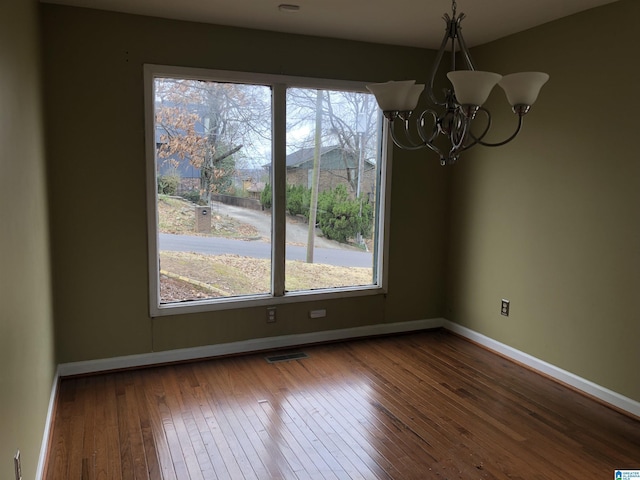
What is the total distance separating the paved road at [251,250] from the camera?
12.1ft

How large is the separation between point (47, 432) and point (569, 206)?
339 centimetres

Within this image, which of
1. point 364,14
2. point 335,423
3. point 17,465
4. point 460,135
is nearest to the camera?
point 17,465

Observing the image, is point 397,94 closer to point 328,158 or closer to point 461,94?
point 461,94

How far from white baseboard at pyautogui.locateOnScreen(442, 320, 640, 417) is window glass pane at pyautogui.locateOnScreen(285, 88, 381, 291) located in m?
0.95

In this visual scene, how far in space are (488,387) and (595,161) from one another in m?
1.61

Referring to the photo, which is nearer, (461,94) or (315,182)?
(461,94)

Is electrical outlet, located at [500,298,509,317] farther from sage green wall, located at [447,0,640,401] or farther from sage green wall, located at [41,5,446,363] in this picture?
sage green wall, located at [41,5,446,363]

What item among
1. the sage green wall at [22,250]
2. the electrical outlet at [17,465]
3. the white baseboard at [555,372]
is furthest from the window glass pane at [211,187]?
the electrical outlet at [17,465]

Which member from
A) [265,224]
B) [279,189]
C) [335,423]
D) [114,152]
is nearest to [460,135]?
[335,423]

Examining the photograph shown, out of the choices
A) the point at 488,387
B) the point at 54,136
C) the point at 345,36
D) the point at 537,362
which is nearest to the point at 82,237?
the point at 54,136

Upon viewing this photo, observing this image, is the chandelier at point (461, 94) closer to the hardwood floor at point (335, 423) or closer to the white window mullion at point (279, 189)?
the hardwood floor at point (335, 423)

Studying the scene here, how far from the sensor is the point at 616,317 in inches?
122

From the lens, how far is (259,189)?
3877mm

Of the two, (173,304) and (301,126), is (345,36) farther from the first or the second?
(173,304)
